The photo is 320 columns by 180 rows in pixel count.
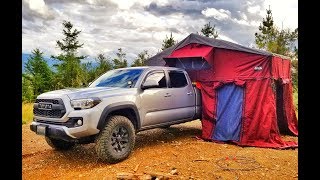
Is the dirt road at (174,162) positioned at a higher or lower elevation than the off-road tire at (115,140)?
lower

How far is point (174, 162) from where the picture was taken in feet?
22.0

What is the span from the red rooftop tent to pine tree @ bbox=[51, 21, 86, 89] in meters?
21.0

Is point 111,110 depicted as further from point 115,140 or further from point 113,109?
point 115,140

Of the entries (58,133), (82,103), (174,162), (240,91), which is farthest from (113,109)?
(240,91)

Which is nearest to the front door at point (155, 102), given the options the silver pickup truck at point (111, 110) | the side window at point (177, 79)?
the silver pickup truck at point (111, 110)

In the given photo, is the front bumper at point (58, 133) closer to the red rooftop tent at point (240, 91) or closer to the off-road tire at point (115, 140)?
the off-road tire at point (115, 140)

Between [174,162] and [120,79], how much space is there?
2.35 metres

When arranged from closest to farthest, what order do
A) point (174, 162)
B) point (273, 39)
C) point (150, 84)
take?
point (174, 162) → point (150, 84) → point (273, 39)

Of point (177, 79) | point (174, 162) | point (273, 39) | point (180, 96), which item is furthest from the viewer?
point (273, 39)

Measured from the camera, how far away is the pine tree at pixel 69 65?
109 feet

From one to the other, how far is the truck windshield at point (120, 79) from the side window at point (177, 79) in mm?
1024
